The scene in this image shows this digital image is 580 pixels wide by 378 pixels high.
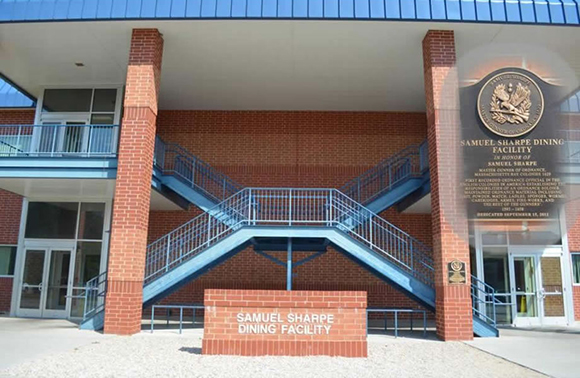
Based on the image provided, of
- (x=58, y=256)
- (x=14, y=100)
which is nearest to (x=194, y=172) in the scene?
(x=58, y=256)

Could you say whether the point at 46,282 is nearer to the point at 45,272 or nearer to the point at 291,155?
the point at 45,272

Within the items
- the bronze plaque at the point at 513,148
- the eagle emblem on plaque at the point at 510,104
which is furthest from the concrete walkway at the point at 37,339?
the eagle emblem on plaque at the point at 510,104

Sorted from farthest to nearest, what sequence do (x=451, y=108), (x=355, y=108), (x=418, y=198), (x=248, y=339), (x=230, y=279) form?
(x=355, y=108) < (x=230, y=279) < (x=418, y=198) < (x=451, y=108) < (x=248, y=339)

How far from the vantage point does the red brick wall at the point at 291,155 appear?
53.9ft

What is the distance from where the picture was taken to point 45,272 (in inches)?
613

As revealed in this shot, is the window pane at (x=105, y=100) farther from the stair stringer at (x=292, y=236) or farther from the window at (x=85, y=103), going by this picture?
the stair stringer at (x=292, y=236)

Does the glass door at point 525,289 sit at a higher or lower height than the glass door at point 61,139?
lower

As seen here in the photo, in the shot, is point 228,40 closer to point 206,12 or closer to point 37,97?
point 206,12

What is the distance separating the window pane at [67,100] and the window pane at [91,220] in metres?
3.31

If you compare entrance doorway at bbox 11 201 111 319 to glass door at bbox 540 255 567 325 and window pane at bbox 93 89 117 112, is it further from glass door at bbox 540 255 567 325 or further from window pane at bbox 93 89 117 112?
glass door at bbox 540 255 567 325

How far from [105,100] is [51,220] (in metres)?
4.48

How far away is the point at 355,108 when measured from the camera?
1758cm

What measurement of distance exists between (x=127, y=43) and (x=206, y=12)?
2939 millimetres

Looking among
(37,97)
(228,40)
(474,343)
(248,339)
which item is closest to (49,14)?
(228,40)
